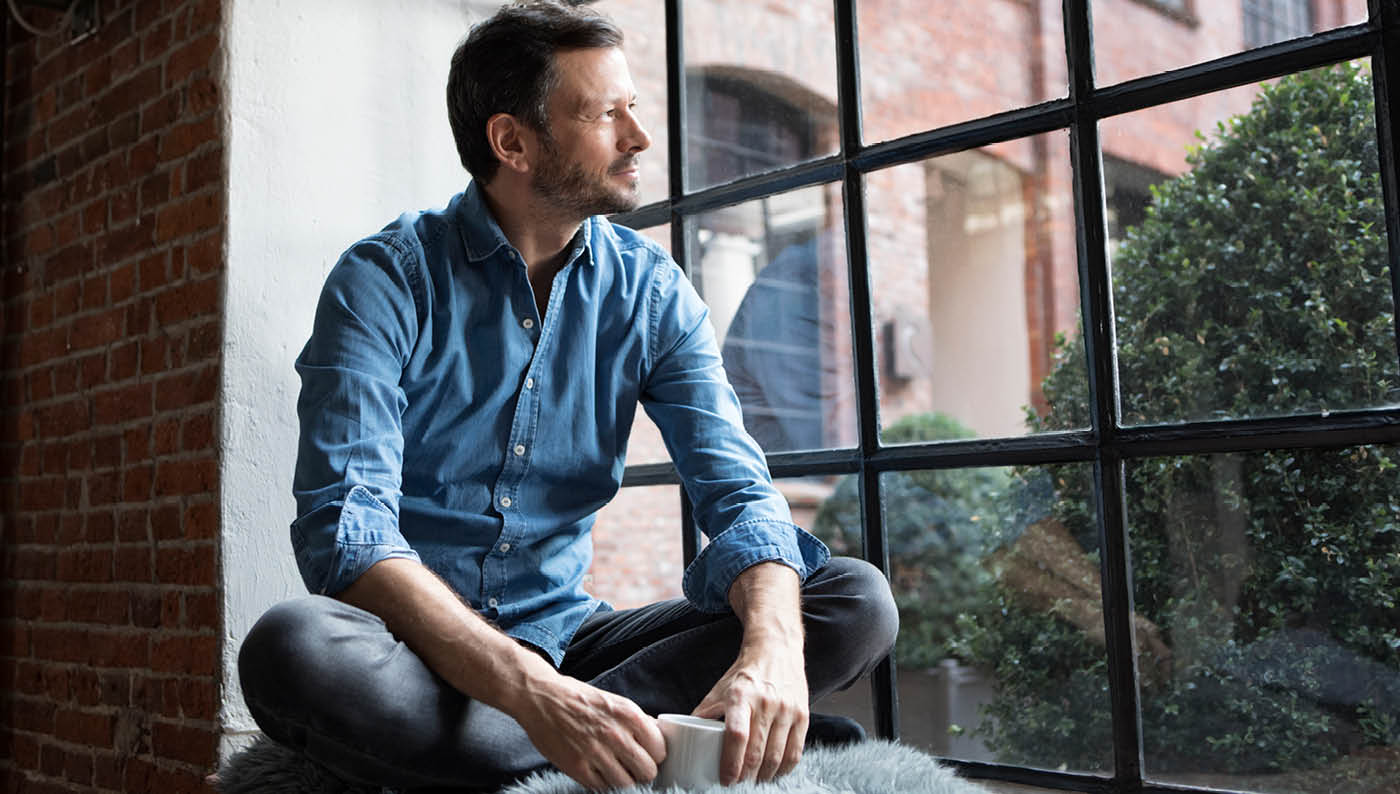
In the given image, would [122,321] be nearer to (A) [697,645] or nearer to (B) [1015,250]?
(A) [697,645]

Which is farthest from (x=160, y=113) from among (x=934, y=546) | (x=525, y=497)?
(x=934, y=546)

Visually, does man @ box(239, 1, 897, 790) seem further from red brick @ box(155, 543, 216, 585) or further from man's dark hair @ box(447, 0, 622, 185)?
red brick @ box(155, 543, 216, 585)

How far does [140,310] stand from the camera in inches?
82.4

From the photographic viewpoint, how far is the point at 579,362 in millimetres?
1621

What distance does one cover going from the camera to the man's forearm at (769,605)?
1287 millimetres

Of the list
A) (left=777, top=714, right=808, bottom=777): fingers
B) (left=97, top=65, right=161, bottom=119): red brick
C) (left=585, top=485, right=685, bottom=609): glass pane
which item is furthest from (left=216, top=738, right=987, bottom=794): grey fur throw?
(left=585, top=485, right=685, bottom=609): glass pane

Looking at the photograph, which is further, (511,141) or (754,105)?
(754,105)

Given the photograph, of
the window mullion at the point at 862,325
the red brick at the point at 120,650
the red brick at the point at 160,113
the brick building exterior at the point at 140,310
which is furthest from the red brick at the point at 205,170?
the window mullion at the point at 862,325

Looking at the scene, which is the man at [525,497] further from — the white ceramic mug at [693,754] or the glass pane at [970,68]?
the glass pane at [970,68]

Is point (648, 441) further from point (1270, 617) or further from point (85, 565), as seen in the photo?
point (1270, 617)

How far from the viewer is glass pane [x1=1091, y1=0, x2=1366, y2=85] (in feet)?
4.63

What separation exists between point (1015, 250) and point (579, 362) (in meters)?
6.79

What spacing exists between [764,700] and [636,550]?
17.2 feet

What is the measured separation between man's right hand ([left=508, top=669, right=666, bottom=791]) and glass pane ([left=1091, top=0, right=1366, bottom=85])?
1.06 metres
